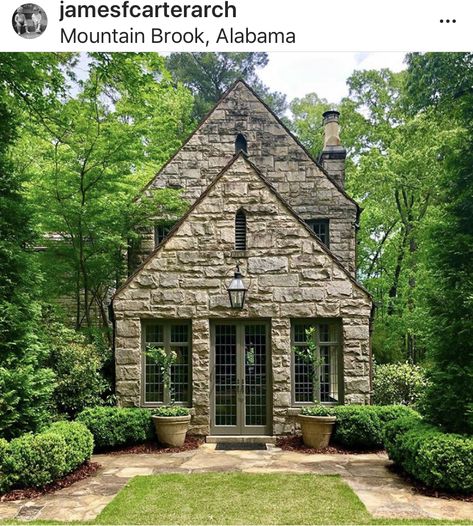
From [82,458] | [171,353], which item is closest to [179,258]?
[171,353]

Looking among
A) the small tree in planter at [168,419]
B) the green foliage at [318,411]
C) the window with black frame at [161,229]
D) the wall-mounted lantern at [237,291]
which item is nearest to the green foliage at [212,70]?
the window with black frame at [161,229]

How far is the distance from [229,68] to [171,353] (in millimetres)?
23559

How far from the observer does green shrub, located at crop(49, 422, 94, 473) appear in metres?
7.66

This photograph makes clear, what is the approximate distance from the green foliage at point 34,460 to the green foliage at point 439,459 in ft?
16.6

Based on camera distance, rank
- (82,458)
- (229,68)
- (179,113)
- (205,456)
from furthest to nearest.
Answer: (229,68), (179,113), (205,456), (82,458)

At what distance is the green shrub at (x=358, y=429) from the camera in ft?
32.2

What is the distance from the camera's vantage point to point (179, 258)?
1106 centimetres

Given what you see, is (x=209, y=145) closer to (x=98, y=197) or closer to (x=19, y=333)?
(x=98, y=197)

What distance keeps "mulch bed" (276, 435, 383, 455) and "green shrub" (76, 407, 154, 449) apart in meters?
2.66

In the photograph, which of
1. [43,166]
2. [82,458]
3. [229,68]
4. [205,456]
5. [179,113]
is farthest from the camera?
[229,68]

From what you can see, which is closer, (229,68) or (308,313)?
(308,313)

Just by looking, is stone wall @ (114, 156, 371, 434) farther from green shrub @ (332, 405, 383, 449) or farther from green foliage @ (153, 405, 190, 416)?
green shrub @ (332, 405, 383, 449)

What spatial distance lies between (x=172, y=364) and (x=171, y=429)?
4.78 ft

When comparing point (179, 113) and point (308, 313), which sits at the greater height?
point (179, 113)
